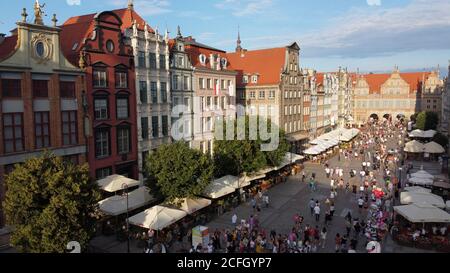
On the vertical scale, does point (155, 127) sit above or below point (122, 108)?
below

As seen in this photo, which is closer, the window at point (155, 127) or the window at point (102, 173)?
the window at point (102, 173)

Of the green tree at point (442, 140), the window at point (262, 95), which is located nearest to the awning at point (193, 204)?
the window at point (262, 95)

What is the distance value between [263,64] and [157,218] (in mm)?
44342

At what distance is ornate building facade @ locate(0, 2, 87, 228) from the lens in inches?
1025

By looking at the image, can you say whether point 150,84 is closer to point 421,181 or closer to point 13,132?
point 13,132

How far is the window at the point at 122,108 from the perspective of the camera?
3553 cm

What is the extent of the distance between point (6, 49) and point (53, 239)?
19.8m

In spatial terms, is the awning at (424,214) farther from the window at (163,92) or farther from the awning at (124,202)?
the window at (163,92)

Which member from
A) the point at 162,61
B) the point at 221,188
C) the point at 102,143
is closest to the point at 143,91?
the point at 162,61

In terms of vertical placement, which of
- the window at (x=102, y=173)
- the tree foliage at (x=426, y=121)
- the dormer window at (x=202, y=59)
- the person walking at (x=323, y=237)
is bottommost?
the person walking at (x=323, y=237)

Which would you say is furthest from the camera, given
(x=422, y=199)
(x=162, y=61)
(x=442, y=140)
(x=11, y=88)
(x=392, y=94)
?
(x=392, y=94)

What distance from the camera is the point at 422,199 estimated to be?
28.1 m

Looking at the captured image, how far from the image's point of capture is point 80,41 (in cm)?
3356

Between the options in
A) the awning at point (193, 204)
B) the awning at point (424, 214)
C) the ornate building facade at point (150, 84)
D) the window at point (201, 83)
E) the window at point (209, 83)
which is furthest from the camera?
the window at point (209, 83)
